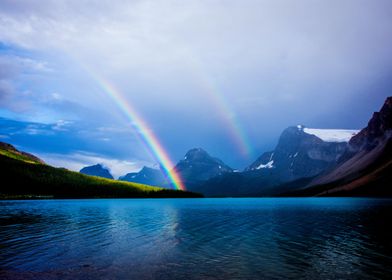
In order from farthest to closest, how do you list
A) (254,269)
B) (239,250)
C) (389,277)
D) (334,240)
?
1. (334,240)
2. (239,250)
3. (254,269)
4. (389,277)

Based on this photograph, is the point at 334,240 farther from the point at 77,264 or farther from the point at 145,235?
the point at 77,264

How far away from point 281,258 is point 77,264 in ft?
70.1

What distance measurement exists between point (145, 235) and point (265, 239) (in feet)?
65.5

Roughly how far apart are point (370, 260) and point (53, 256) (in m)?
34.4

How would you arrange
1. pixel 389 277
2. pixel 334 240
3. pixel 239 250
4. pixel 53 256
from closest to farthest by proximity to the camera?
1. pixel 389 277
2. pixel 53 256
3. pixel 239 250
4. pixel 334 240

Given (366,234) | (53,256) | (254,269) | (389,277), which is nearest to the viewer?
(389,277)

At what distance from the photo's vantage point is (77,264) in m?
32.6

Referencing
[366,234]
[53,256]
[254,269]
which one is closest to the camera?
[254,269]

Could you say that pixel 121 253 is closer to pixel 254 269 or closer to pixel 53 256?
pixel 53 256

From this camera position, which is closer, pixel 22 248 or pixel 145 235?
pixel 22 248

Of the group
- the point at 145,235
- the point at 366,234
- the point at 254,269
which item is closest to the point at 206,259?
the point at 254,269

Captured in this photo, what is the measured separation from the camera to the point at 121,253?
126 feet

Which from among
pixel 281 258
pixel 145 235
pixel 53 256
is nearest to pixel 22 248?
pixel 53 256

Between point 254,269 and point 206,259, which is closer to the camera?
point 254,269
